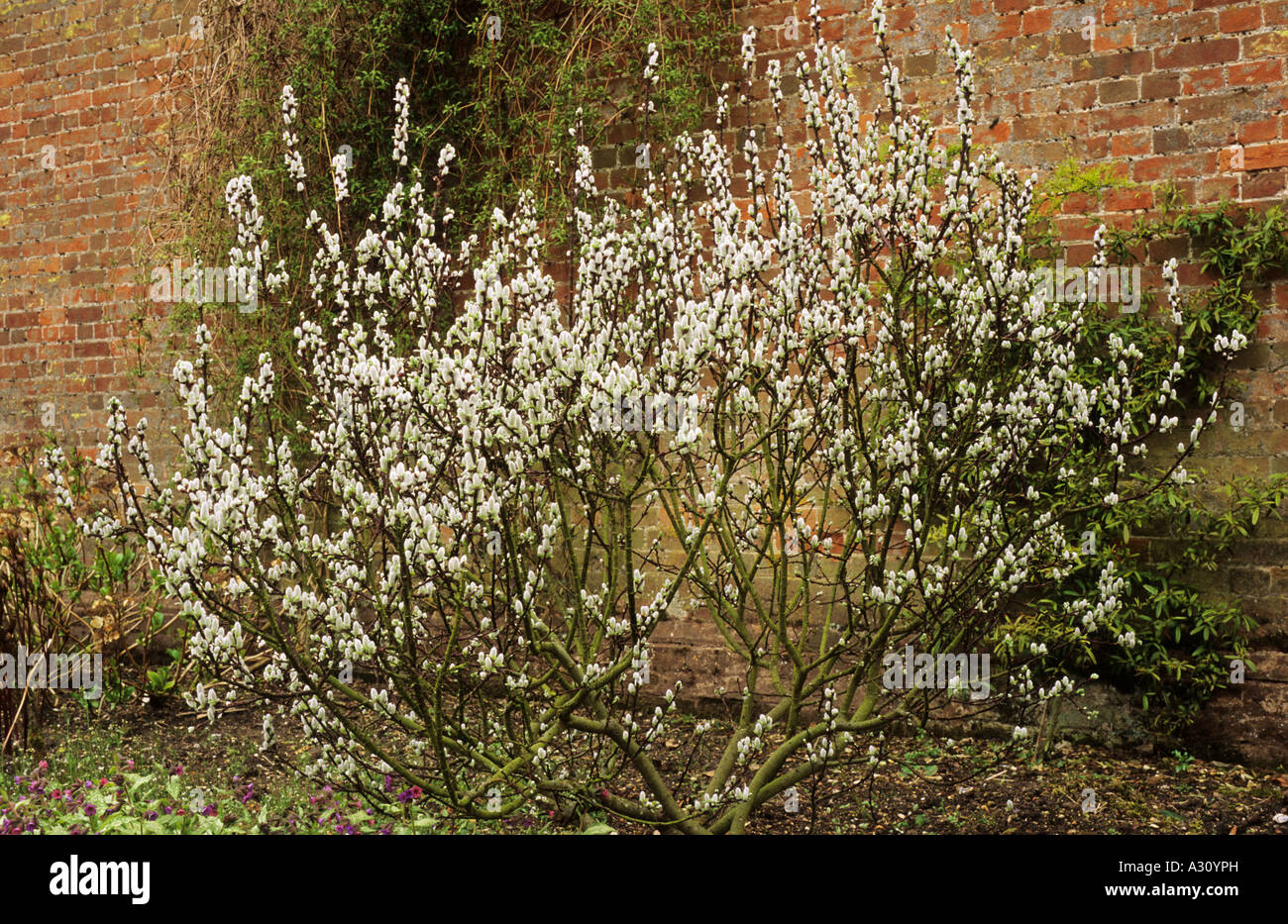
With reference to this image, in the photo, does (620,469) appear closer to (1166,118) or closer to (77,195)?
(1166,118)

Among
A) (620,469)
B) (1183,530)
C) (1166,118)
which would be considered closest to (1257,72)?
(1166,118)

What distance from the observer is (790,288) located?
2773 mm

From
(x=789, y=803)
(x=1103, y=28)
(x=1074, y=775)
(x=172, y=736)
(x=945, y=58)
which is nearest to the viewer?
(x=789, y=803)

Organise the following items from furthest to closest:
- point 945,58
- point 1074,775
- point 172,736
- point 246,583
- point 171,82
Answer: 1. point 171,82
2. point 172,736
3. point 945,58
4. point 1074,775
5. point 246,583

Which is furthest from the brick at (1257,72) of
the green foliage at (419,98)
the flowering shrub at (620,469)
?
the green foliage at (419,98)

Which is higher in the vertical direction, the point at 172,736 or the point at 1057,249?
the point at 1057,249

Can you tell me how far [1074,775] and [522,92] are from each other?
142 inches

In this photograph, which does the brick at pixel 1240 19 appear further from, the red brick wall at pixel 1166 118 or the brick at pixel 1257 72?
the brick at pixel 1257 72

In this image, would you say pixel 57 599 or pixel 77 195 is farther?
pixel 77 195

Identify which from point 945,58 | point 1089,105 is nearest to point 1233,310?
point 1089,105

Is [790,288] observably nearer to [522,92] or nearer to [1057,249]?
[1057,249]

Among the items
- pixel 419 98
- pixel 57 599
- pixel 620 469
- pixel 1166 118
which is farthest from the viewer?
pixel 419 98

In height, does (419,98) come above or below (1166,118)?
above

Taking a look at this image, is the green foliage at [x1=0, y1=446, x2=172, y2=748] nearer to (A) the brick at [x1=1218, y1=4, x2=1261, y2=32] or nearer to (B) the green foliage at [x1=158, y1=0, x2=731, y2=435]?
(B) the green foliage at [x1=158, y1=0, x2=731, y2=435]
